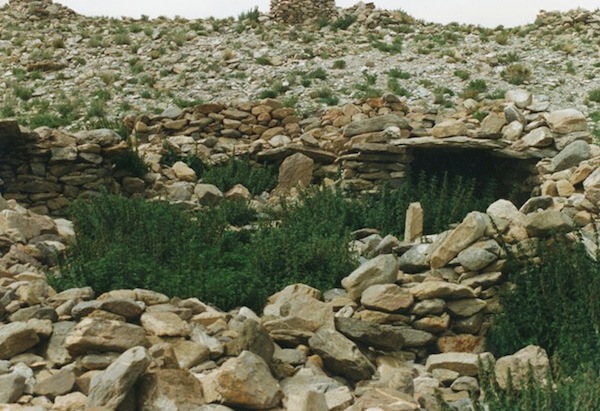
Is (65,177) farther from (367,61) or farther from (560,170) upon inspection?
(367,61)

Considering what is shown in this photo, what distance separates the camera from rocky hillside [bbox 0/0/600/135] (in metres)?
14.6

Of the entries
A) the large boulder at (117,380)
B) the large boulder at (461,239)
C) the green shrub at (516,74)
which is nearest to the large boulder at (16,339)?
the large boulder at (117,380)

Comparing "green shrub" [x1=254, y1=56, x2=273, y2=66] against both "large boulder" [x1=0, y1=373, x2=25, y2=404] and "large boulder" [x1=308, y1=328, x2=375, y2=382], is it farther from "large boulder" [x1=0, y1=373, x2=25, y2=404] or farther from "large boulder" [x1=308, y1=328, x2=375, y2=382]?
"large boulder" [x1=0, y1=373, x2=25, y2=404]

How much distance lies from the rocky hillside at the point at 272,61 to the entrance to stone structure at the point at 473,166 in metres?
2.66

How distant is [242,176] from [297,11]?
11.3 metres

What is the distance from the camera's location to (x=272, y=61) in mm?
17141

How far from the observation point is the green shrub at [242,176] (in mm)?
11016

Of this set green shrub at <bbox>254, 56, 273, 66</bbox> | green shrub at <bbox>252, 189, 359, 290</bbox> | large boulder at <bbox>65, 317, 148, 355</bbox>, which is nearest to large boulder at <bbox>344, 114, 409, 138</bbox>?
green shrub at <bbox>252, 189, 359, 290</bbox>

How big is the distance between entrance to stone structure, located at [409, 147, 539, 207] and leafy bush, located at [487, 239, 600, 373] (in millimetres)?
4368

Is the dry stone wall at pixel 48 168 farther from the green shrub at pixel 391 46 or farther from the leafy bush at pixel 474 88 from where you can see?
the green shrub at pixel 391 46

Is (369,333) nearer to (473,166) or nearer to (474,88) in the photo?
(473,166)

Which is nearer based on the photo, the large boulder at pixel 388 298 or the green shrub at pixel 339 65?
the large boulder at pixel 388 298

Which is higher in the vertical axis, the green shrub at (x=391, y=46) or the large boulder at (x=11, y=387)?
the green shrub at (x=391, y=46)

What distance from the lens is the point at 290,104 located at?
46.2ft
